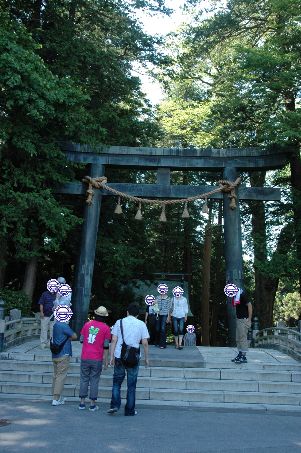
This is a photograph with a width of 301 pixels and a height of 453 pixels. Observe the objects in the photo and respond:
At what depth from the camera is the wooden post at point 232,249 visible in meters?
16.8

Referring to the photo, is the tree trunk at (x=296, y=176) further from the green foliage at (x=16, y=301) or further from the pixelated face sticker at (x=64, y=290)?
the pixelated face sticker at (x=64, y=290)

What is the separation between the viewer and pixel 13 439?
6.06 metres

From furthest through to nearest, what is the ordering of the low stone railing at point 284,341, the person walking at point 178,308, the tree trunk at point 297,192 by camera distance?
the tree trunk at point 297,192 < the person walking at point 178,308 < the low stone railing at point 284,341

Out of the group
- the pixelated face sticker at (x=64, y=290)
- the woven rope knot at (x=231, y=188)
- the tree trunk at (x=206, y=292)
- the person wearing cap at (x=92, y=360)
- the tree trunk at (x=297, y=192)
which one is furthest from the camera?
the tree trunk at (x=206, y=292)

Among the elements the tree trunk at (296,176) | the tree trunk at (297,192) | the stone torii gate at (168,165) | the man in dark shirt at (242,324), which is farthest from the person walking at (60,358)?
the tree trunk at (297,192)

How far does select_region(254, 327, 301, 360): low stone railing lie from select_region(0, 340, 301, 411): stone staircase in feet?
2.61

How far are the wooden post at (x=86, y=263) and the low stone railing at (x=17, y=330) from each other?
6.08 ft

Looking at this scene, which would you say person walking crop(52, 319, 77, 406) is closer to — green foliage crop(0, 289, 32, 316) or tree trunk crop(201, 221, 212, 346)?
green foliage crop(0, 289, 32, 316)

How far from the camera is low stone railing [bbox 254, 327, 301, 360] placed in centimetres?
1210

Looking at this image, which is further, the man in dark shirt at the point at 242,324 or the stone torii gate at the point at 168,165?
the stone torii gate at the point at 168,165

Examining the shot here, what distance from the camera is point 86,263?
679 inches

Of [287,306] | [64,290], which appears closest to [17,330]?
[64,290]

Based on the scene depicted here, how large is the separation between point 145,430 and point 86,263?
10854 mm

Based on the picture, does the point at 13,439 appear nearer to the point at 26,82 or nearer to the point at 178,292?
the point at 178,292
